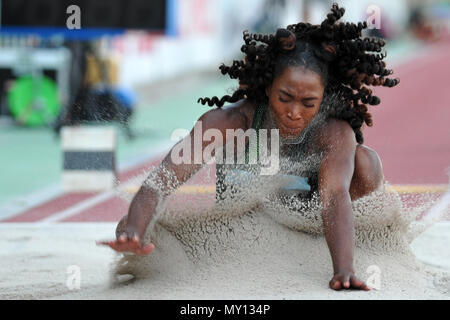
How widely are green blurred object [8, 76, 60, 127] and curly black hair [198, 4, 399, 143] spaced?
337 inches

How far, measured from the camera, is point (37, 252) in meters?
4.89

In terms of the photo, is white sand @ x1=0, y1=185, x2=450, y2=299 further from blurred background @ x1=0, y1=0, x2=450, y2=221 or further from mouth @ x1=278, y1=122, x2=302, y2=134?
blurred background @ x1=0, y1=0, x2=450, y2=221

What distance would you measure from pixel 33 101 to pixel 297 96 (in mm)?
9133

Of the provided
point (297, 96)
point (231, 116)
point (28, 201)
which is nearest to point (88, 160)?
point (28, 201)

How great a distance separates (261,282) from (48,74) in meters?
9.70

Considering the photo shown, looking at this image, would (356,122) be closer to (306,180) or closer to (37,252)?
(306,180)

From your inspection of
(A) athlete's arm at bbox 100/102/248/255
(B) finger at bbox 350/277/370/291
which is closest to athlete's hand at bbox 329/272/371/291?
(B) finger at bbox 350/277/370/291

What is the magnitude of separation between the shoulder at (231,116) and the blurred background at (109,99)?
42 cm

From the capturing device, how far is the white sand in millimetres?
3648

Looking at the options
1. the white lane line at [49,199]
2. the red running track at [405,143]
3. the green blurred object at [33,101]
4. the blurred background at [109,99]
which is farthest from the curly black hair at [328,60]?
the green blurred object at [33,101]

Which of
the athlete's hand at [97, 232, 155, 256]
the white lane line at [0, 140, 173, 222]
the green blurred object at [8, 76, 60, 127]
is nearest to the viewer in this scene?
the athlete's hand at [97, 232, 155, 256]

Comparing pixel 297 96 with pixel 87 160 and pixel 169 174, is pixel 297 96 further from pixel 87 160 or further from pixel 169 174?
pixel 87 160

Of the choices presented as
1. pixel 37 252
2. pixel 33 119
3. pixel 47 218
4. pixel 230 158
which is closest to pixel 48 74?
pixel 33 119

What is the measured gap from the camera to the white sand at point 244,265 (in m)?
3.65
